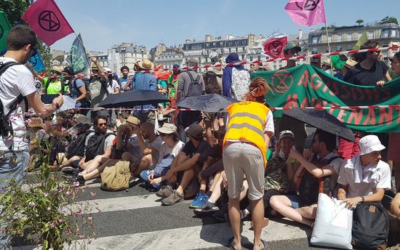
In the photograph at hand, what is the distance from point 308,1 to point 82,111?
5.63 m

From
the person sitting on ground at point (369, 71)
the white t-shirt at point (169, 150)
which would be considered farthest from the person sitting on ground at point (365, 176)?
the white t-shirt at point (169, 150)

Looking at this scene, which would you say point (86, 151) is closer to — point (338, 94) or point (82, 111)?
point (82, 111)

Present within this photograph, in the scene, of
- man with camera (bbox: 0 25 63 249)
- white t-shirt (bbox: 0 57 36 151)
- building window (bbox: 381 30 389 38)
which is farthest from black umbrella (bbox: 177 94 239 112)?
building window (bbox: 381 30 389 38)

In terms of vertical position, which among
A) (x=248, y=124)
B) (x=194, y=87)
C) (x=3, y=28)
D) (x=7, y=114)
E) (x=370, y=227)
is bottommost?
(x=370, y=227)

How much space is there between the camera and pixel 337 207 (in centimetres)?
407

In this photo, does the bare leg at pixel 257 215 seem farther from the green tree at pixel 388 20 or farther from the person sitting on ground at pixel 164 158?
the green tree at pixel 388 20

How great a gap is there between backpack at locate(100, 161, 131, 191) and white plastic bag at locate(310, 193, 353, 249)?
3343 mm

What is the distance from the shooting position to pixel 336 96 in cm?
564

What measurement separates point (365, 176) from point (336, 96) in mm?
1740

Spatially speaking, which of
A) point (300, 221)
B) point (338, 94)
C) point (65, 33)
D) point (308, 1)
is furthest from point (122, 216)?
point (308, 1)

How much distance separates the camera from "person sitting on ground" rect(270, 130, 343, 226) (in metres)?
4.44

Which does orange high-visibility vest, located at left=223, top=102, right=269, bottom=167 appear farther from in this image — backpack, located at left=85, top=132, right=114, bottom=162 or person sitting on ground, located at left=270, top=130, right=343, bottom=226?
backpack, located at left=85, top=132, right=114, bottom=162

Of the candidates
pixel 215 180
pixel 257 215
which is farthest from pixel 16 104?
pixel 215 180

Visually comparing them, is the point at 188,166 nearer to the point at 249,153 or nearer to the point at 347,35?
the point at 249,153
